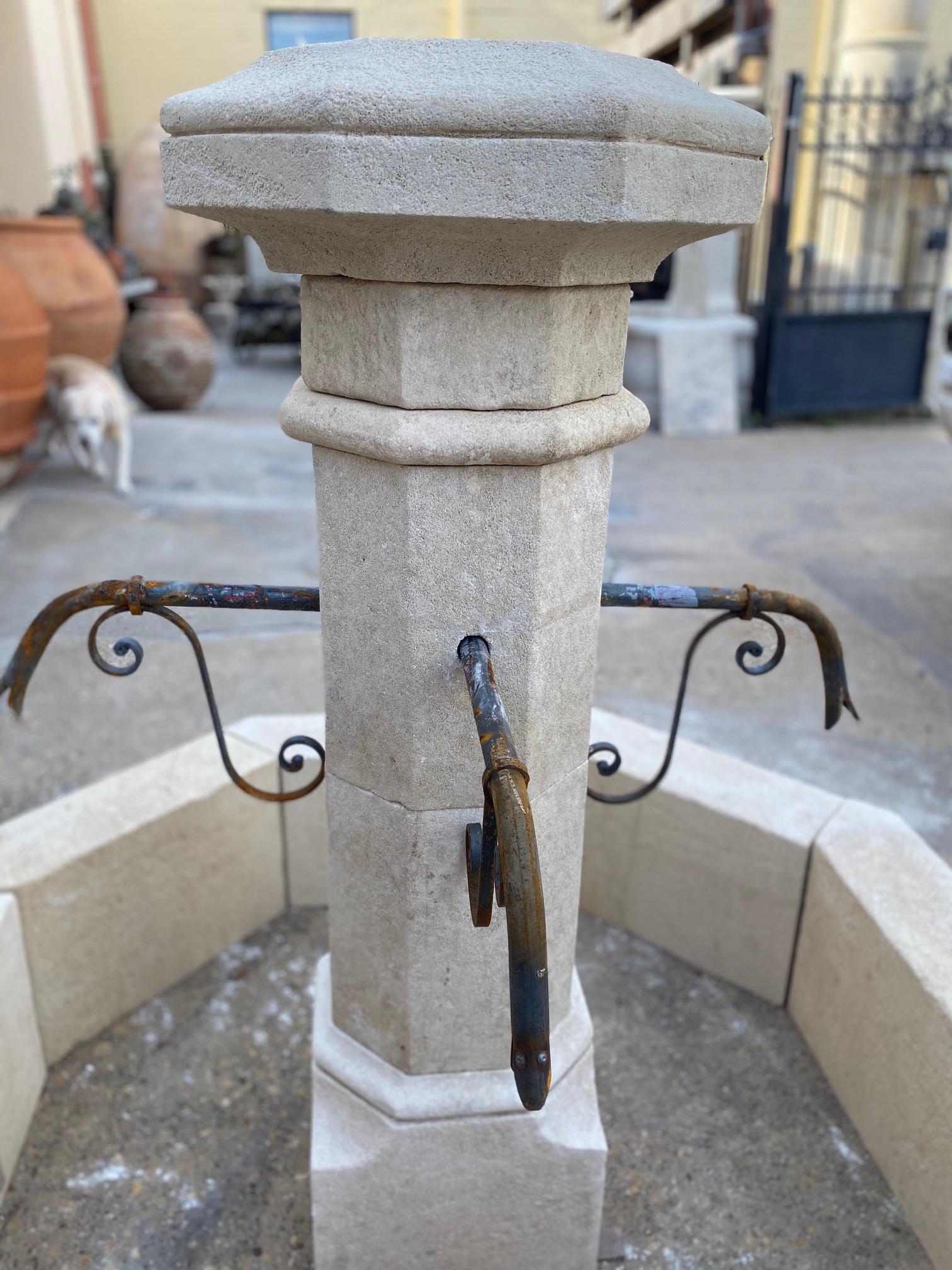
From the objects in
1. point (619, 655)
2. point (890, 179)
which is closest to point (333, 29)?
point (890, 179)

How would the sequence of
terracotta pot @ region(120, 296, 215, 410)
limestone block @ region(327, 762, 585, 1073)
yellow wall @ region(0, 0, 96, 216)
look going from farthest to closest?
yellow wall @ region(0, 0, 96, 216), terracotta pot @ region(120, 296, 215, 410), limestone block @ region(327, 762, 585, 1073)

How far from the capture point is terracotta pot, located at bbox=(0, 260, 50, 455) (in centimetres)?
509

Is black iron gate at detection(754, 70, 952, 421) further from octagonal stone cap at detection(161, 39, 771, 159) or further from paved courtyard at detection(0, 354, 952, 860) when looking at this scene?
octagonal stone cap at detection(161, 39, 771, 159)

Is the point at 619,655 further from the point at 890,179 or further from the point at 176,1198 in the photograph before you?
the point at 890,179

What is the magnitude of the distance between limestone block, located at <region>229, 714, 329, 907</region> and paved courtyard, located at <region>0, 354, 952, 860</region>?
299 millimetres

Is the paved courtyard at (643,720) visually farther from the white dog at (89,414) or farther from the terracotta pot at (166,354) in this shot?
the terracotta pot at (166,354)

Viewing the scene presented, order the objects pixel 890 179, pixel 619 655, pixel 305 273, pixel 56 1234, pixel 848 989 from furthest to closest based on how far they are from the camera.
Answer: pixel 890 179 < pixel 619 655 < pixel 848 989 < pixel 56 1234 < pixel 305 273

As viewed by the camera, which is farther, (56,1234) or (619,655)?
(619,655)

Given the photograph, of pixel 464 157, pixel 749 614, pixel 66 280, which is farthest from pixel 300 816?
pixel 66 280

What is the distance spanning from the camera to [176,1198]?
172cm

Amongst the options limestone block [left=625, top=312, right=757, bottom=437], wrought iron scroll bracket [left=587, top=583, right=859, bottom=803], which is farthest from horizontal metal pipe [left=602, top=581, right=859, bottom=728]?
limestone block [left=625, top=312, right=757, bottom=437]

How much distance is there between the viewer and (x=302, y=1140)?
1.84 m

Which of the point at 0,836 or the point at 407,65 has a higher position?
the point at 407,65

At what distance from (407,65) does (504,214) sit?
0.61ft
